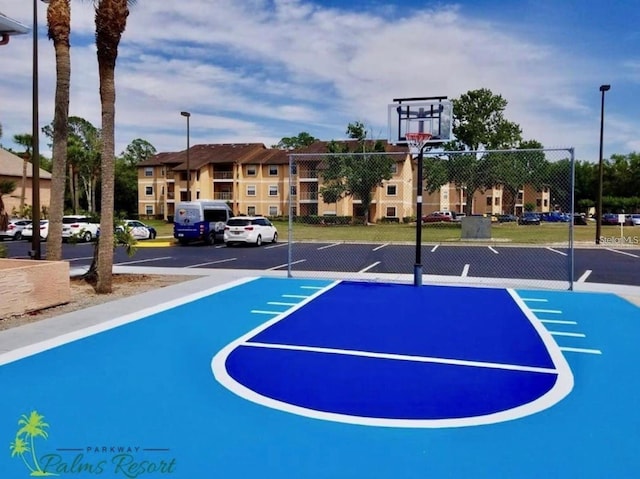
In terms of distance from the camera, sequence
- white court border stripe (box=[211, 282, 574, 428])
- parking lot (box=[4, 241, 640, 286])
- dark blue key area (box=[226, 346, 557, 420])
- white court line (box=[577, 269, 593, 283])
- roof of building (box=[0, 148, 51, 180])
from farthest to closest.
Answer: roof of building (box=[0, 148, 51, 180]) < parking lot (box=[4, 241, 640, 286]) < white court line (box=[577, 269, 593, 283]) < dark blue key area (box=[226, 346, 557, 420]) < white court border stripe (box=[211, 282, 574, 428])

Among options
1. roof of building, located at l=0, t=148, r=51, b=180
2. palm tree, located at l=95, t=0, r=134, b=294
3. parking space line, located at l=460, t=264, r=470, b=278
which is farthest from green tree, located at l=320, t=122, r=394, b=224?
roof of building, located at l=0, t=148, r=51, b=180

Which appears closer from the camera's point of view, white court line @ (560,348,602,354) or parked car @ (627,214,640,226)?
white court line @ (560,348,602,354)

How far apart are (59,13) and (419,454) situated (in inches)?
509

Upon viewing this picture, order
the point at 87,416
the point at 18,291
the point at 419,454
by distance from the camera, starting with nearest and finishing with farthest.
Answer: the point at 419,454 < the point at 87,416 < the point at 18,291

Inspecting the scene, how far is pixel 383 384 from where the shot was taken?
5.72m

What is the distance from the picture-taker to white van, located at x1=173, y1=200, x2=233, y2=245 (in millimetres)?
25938

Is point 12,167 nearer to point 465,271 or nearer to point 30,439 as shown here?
point 465,271

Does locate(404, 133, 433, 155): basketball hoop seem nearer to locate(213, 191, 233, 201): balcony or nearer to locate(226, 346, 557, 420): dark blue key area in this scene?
locate(226, 346, 557, 420): dark blue key area

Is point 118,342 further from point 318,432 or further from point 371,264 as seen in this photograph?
point 371,264

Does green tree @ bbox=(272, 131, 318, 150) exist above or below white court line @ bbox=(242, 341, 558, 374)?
above

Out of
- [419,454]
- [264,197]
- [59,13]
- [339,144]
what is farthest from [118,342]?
[264,197]

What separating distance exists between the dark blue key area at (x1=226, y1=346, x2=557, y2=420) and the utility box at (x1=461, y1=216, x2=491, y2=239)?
17.1 m

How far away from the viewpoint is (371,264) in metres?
18.2

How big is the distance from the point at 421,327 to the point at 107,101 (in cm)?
874
